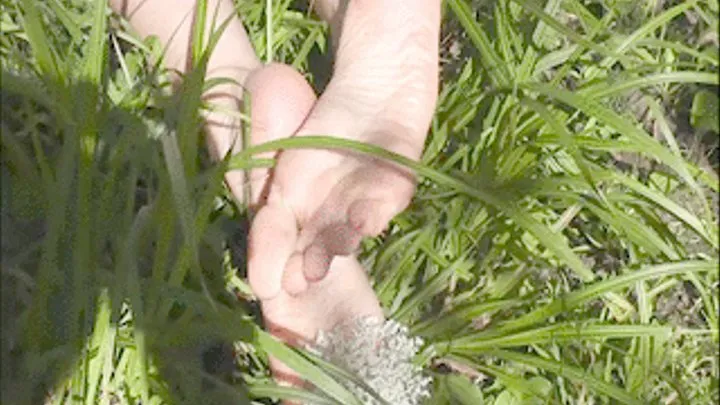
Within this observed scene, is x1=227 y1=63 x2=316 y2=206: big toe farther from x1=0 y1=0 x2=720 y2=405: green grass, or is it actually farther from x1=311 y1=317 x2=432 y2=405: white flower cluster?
x1=311 y1=317 x2=432 y2=405: white flower cluster

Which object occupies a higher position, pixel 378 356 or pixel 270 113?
pixel 270 113

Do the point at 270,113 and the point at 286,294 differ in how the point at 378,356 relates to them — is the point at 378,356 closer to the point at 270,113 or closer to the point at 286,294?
the point at 286,294

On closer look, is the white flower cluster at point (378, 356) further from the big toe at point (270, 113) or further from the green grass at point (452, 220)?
the big toe at point (270, 113)

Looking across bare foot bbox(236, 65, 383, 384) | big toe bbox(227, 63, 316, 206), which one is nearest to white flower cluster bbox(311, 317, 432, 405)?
bare foot bbox(236, 65, 383, 384)

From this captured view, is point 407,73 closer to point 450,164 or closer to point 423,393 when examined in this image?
point 450,164

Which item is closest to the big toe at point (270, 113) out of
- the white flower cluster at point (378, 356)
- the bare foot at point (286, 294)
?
the bare foot at point (286, 294)

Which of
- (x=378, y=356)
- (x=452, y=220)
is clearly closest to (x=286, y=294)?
(x=378, y=356)
